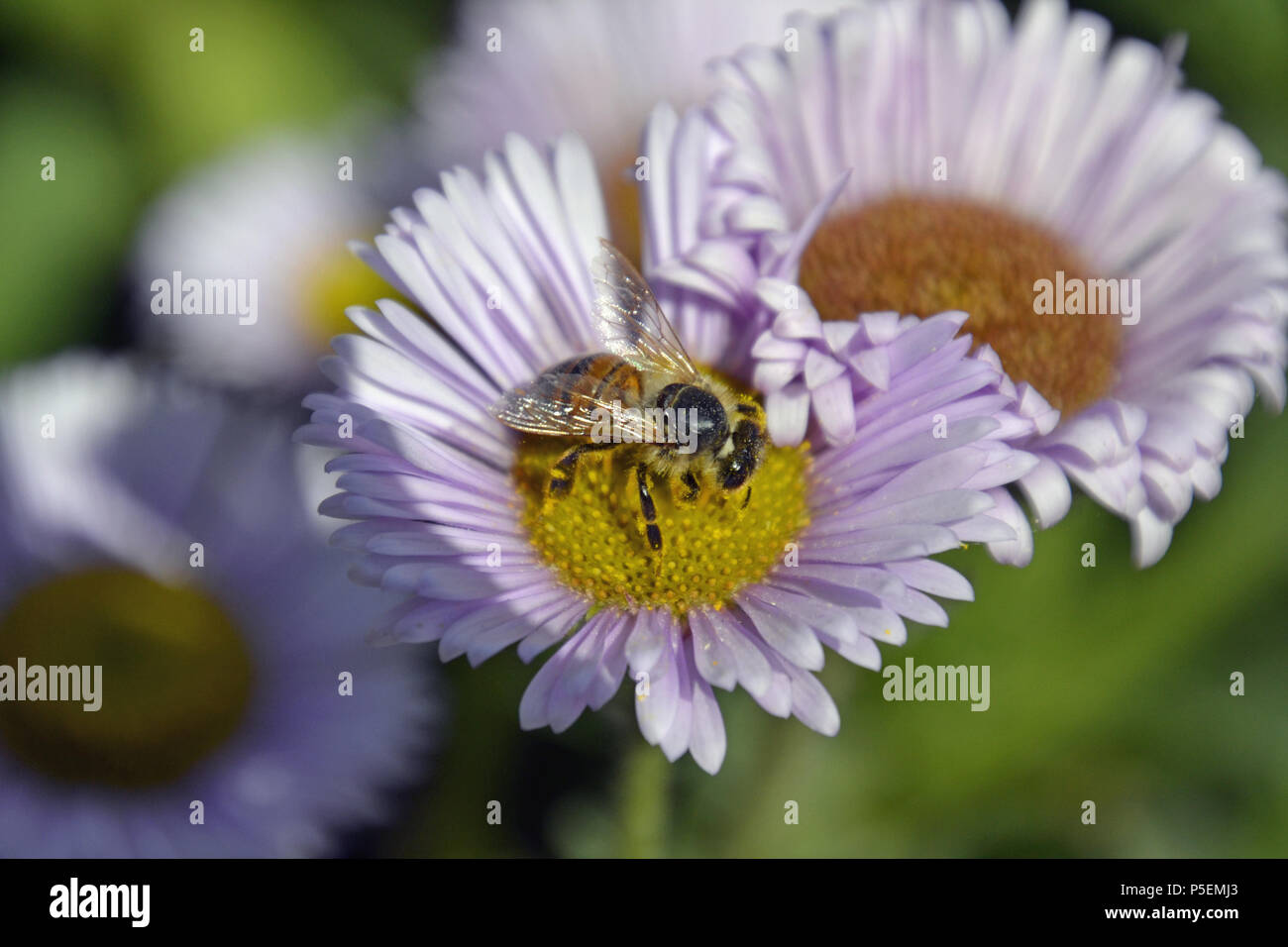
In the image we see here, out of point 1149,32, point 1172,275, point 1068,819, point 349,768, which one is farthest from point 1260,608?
point 349,768

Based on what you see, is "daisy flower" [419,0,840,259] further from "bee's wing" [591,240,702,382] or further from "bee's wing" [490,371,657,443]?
"bee's wing" [490,371,657,443]

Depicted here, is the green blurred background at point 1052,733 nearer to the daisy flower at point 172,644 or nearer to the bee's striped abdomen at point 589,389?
the daisy flower at point 172,644

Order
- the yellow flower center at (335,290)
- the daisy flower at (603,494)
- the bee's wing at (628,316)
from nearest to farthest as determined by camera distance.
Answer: the daisy flower at (603,494), the bee's wing at (628,316), the yellow flower center at (335,290)

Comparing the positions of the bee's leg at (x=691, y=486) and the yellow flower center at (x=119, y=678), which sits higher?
the bee's leg at (x=691, y=486)

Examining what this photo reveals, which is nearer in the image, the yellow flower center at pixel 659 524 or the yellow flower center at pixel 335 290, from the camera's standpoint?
the yellow flower center at pixel 659 524

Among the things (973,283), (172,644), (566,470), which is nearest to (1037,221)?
(973,283)


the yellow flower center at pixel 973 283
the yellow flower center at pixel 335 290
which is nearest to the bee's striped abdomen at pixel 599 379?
the yellow flower center at pixel 973 283

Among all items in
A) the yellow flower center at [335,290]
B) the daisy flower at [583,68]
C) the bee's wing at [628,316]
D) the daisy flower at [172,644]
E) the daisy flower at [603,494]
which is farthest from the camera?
the yellow flower center at [335,290]
